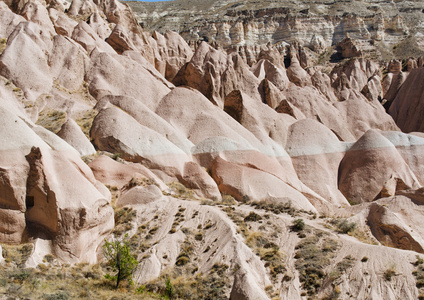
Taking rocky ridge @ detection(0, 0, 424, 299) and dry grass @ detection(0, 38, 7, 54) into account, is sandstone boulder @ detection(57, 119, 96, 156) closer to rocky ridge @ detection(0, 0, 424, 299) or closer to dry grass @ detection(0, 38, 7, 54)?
rocky ridge @ detection(0, 0, 424, 299)

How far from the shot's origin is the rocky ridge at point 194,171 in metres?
18.7

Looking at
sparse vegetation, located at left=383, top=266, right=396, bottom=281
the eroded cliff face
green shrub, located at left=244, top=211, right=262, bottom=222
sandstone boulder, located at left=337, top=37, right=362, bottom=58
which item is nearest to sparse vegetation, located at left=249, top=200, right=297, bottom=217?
green shrub, located at left=244, top=211, right=262, bottom=222

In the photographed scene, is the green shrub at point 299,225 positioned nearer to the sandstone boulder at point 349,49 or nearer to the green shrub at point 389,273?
the green shrub at point 389,273

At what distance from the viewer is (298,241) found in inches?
811

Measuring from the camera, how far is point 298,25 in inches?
3893

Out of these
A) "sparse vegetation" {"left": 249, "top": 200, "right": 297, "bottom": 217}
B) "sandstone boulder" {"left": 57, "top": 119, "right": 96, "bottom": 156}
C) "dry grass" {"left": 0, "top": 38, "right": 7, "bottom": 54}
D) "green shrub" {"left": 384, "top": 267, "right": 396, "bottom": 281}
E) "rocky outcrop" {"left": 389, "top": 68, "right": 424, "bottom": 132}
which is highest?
"dry grass" {"left": 0, "top": 38, "right": 7, "bottom": 54}

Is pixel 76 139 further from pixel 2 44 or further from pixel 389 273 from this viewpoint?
pixel 389 273

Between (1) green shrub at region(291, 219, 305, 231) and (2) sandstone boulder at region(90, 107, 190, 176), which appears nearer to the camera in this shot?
(1) green shrub at region(291, 219, 305, 231)

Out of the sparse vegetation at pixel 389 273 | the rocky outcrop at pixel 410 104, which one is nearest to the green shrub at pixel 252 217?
the sparse vegetation at pixel 389 273

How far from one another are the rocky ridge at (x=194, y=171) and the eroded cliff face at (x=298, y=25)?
38.7 m

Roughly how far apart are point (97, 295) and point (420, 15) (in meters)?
113

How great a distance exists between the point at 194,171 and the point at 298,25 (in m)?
77.6

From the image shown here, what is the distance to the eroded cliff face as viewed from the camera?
96.4m

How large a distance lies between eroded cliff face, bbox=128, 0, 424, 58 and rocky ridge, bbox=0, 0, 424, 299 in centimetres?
3872
